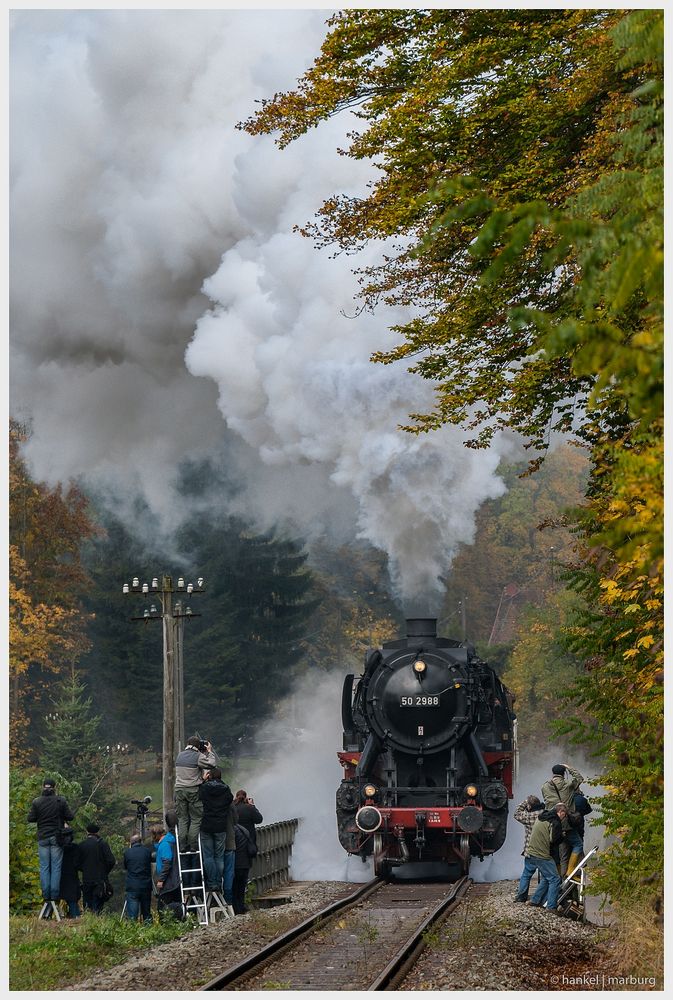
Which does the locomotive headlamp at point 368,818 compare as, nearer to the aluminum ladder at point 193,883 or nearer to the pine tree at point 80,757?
the aluminum ladder at point 193,883

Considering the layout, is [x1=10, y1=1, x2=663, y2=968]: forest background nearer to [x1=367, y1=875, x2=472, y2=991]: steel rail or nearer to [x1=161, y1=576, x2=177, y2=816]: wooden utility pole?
[x1=367, y1=875, x2=472, y2=991]: steel rail

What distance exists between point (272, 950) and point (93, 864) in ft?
13.8

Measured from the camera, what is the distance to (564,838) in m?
14.1

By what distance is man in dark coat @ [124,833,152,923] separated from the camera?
13.8 meters

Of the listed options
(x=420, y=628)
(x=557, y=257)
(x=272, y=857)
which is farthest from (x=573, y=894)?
(x=557, y=257)

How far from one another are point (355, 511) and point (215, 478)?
268 inches

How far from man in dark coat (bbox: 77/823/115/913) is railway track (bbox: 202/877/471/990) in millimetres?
2941

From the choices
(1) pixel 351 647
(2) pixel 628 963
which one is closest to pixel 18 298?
(1) pixel 351 647

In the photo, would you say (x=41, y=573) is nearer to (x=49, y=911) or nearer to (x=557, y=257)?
(x=49, y=911)

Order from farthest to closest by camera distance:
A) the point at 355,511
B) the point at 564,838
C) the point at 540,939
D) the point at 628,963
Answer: the point at 355,511 < the point at 564,838 < the point at 540,939 < the point at 628,963

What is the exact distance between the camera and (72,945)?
1173cm

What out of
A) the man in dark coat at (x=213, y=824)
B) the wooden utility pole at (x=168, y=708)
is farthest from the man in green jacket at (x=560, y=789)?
the wooden utility pole at (x=168, y=708)

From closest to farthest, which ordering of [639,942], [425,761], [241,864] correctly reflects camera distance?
[639,942], [241,864], [425,761]
